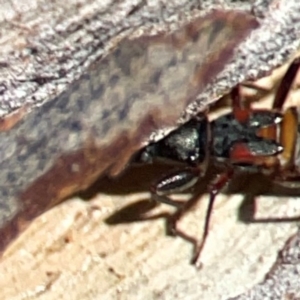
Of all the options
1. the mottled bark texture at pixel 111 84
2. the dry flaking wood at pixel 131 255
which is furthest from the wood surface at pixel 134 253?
the mottled bark texture at pixel 111 84

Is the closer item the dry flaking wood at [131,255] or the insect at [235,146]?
the dry flaking wood at [131,255]

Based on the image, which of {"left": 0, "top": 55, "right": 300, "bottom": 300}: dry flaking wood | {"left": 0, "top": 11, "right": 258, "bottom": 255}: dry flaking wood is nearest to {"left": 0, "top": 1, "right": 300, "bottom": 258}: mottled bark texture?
{"left": 0, "top": 11, "right": 258, "bottom": 255}: dry flaking wood

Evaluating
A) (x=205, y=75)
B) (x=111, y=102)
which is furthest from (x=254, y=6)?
(x=111, y=102)

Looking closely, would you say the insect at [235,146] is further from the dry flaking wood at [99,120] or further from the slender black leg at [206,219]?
the dry flaking wood at [99,120]

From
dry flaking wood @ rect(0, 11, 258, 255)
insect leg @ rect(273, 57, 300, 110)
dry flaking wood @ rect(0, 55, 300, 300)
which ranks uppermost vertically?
dry flaking wood @ rect(0, 11, 258, 255)

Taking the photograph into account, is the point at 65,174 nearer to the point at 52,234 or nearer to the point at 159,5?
the point at 52,234

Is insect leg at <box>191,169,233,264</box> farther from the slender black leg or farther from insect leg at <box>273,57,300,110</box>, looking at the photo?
insect leg at <box>273,57,300,110</box>
